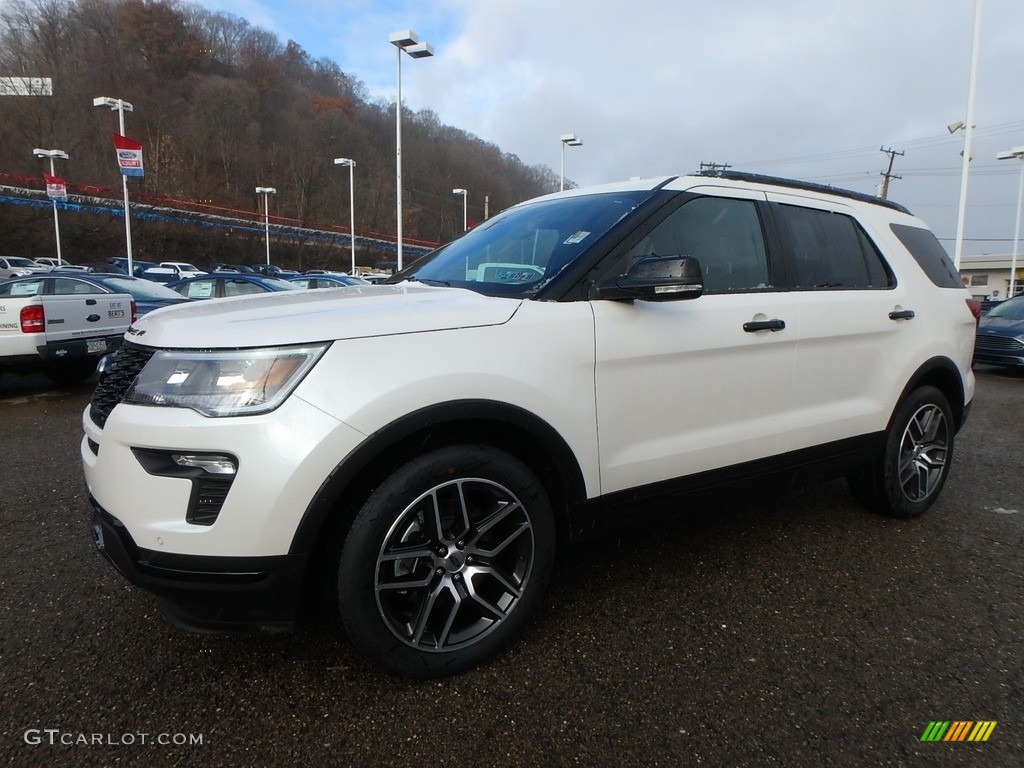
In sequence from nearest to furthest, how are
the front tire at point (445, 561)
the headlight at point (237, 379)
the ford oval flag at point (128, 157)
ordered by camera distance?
the headlight at point (237, 379)
the front tire at point (445, 561)
the ford oval flag at point (128, 157)

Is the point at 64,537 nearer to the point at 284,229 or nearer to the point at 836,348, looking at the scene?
the point at 836,348

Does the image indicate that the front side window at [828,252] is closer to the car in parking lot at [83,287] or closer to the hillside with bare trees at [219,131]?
the car in parking lot at [83,287]

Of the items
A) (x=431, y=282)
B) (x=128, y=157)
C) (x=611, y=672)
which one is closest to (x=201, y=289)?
(x=128, y=157)

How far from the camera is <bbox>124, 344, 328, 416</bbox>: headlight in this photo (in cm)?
187

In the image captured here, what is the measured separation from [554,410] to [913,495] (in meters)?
2.63

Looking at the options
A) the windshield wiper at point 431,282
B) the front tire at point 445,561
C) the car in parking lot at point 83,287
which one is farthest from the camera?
the car in parking lot at point 83,287

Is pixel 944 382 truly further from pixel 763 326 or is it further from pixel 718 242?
pixel 718 242

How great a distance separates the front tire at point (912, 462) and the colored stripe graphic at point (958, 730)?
1734mm

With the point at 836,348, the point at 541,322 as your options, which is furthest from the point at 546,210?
the point at 836,348

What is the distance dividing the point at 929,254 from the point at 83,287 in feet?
36.4

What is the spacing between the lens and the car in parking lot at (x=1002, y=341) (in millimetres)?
10273

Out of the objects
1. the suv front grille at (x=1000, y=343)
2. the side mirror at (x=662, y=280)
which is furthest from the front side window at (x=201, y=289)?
the suv front grille at (x=1000, y=343)

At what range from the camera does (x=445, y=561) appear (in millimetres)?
2172

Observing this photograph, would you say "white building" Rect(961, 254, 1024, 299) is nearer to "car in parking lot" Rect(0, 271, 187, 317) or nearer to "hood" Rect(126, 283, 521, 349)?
"car in parking lot" Rect(0, 271, 187, 317)
